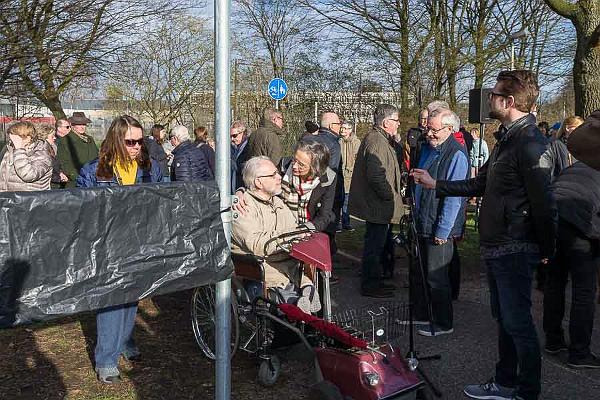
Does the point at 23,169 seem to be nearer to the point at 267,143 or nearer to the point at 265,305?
the point at 265,305

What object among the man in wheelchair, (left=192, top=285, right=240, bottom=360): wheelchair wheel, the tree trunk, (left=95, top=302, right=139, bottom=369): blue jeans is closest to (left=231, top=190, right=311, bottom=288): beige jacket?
the man in wheelchair

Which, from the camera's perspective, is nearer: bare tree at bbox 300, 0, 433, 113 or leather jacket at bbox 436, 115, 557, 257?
leather jacket at bbox 436, 115, 557, 257

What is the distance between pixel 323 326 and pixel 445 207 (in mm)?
1760

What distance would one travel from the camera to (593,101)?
26.6 ft

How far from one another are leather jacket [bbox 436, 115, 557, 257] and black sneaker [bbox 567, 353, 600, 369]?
1.40 m

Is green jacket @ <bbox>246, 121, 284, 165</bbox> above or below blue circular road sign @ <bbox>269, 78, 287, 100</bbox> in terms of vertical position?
below

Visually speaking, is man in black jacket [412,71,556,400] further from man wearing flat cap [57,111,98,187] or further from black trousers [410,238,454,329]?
man wearing flat cap [57,111,98,187]

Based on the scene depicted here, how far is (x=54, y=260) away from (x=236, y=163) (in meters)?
6.71

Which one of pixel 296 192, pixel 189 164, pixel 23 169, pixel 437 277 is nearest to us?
→ pixel 437 277

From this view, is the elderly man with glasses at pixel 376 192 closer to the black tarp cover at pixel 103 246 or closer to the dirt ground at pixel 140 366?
the dirt ground at pixel 140 366

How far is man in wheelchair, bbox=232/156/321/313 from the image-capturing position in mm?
4473

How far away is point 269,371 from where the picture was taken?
14.5 feet

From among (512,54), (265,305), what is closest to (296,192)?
(265,305)

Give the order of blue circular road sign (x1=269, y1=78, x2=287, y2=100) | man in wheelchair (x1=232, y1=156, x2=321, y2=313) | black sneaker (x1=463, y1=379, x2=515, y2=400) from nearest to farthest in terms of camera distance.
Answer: black sneaker (x1=463, y1=379, x2=515, y2=400)
man in wheelchair (x1=232, y1=156, x2=321, y2=313)
blue circular road sign (x1=269, y1=78, x2=287, y2=100)
